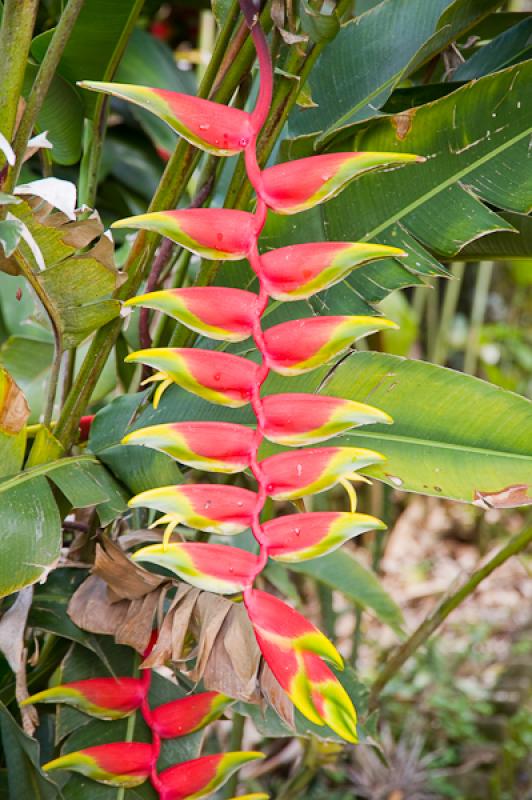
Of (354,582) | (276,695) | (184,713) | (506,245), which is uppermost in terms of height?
(506,245)

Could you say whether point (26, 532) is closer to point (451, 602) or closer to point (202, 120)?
point (202, 120)

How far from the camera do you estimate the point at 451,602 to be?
80cm

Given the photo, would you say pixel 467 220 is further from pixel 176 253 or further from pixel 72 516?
pixel 72 516

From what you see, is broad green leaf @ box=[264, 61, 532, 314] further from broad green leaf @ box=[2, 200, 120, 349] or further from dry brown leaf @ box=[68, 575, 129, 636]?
dry brown leaf @ box=[68, 575, 129, 636]

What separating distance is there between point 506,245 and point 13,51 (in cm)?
35

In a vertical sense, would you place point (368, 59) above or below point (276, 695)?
above

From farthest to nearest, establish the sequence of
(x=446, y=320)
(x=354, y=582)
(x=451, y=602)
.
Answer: (x=446, y=320)
(x=354, y=582)
(x=451, y=602)

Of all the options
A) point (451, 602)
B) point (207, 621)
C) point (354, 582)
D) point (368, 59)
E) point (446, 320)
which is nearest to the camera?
point (207, 621)

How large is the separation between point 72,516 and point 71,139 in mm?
295

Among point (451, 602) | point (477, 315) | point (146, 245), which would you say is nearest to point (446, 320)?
point (477, 315)

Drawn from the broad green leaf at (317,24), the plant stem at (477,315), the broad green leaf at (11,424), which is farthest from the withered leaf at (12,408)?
the plant stem at (477,315)

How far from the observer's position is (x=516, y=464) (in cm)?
51

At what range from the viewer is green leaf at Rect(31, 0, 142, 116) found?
24.8 inches

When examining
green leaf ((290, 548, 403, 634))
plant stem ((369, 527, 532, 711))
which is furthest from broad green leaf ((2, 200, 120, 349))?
green leaf ((290, 548, 403, 634))
